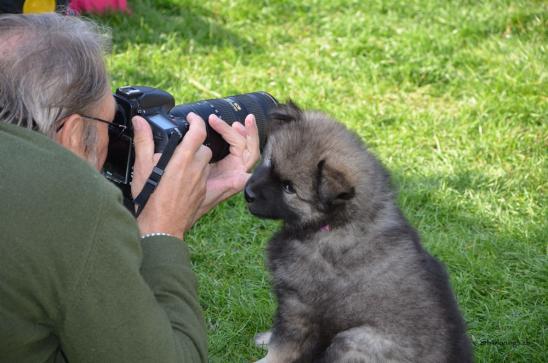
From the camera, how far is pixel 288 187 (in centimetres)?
271

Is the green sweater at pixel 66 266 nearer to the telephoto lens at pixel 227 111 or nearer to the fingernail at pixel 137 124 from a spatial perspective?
the fingernail at pixel 137 124

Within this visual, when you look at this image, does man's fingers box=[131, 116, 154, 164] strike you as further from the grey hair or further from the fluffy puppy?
the fluffy puppy

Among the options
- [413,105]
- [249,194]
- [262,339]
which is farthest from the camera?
[413,105]

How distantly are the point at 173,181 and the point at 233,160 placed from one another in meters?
0.57

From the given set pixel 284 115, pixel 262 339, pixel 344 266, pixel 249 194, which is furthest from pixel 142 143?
pixel 262 339

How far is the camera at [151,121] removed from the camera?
7.69 ft

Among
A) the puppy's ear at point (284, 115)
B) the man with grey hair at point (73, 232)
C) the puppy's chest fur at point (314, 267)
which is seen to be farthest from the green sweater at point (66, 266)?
the puppy's ear at point (284, 115)

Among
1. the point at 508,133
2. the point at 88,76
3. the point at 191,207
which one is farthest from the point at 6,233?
the point at 508,133

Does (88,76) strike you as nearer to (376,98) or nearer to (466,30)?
(376,98)

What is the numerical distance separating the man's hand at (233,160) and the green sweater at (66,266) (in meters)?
0.85

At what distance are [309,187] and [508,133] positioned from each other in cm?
295

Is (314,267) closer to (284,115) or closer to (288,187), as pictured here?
(288,187)

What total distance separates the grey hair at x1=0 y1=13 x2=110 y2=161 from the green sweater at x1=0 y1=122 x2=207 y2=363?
0.15m

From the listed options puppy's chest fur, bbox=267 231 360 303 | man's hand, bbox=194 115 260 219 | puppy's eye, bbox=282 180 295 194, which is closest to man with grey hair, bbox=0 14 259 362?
man's hand, bbox=194 115 260 219
